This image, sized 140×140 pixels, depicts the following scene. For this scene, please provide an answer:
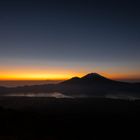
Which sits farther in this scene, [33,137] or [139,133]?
[139,133]

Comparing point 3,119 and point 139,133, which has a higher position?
point 3,119

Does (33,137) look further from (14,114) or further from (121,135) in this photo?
(121,135)

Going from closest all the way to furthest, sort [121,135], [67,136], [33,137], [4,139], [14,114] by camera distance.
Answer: [4,139] < [33,137] < [67,136] < [121,135] < [14,114]

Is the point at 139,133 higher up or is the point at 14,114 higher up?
the point at 14,114

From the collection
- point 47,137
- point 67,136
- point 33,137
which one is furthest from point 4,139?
point 67,136

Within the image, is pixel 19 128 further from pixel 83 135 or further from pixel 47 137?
pixel 83 135

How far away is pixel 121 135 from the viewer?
33.2m

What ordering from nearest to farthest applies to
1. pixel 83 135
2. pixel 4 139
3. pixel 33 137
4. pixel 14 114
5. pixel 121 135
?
pixel 4 139 < pixel 33 137 < pixel 83 135 < pixel 121 135 < pixel 14 114

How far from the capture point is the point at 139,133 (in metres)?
34.8

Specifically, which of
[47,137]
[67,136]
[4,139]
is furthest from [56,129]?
[4,139]

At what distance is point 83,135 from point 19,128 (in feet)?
26.4

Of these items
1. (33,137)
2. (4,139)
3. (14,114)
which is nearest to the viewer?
(4,139)

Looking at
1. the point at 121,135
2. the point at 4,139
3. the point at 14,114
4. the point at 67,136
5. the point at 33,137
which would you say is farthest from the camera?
the point at 14,114

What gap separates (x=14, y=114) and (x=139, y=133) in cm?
1811
